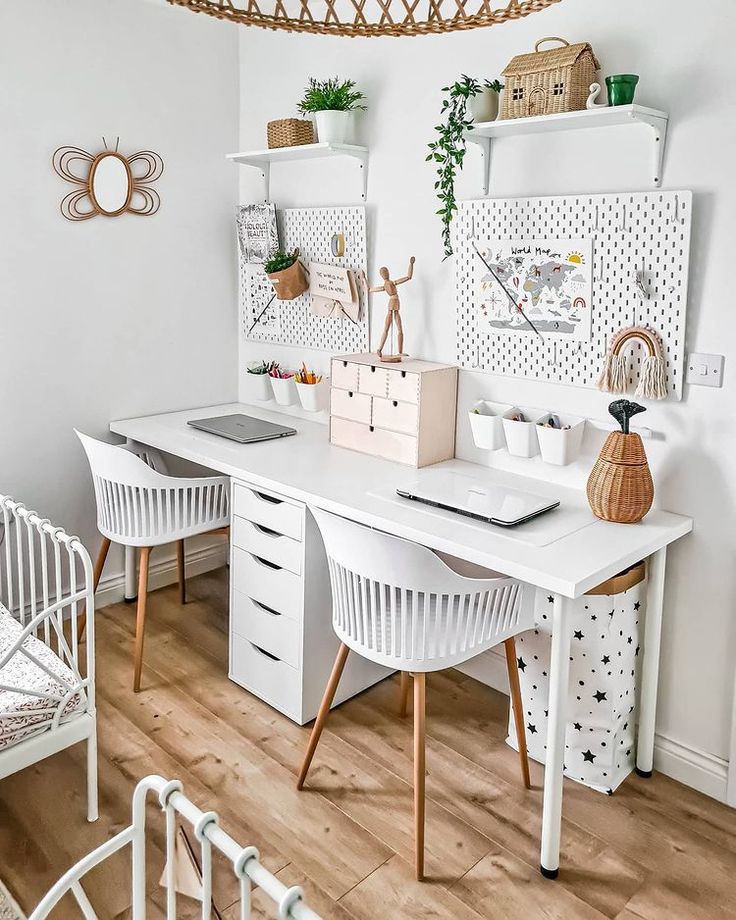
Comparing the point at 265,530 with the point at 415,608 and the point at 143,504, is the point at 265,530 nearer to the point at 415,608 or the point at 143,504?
the point at 143,504

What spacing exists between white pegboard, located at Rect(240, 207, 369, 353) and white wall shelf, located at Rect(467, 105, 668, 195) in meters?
0.68

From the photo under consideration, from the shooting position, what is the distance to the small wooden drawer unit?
2643 mm

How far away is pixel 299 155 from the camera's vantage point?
304 cm

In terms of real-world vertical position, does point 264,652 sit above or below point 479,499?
below

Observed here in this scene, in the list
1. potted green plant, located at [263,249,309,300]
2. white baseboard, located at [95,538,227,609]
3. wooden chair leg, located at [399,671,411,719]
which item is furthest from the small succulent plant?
white baseboard, located at [95,538,227,609]

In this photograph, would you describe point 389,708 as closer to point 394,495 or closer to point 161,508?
point 394,495

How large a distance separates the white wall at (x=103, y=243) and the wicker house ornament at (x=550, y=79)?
4.80 feet

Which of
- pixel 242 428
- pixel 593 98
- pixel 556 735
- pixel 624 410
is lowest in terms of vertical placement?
pixel 556 735

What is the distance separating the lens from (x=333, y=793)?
7.36ft

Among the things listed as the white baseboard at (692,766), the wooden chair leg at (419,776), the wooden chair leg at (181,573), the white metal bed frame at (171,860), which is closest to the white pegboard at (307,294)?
the wooden chair leg at (181,573)

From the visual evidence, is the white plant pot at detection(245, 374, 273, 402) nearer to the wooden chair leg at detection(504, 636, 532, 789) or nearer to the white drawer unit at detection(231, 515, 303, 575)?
the white drawer unit at detection(231, 515, 303, 575)

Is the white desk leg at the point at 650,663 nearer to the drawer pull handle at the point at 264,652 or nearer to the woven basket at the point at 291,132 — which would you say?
the drawer pull handle at the point at 264,652

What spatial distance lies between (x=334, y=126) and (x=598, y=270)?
1088 millimetres

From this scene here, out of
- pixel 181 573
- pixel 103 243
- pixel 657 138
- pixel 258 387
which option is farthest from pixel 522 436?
pixel 103 243
